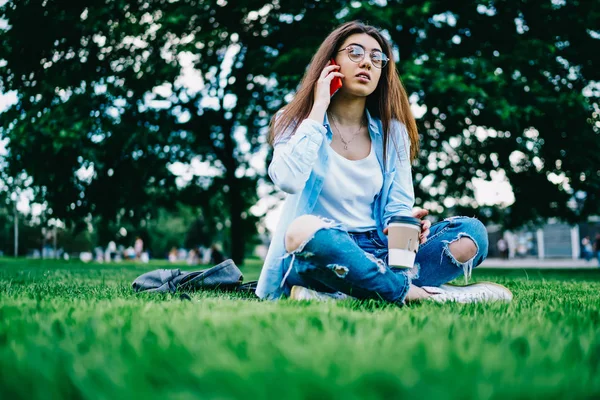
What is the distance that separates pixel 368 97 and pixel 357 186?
2.52ft

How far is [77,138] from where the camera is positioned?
415 inches

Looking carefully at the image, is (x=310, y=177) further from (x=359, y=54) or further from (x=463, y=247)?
(x=463, y=247)

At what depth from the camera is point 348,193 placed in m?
3.29

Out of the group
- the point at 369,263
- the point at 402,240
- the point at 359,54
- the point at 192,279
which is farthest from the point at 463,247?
the point at 192,279

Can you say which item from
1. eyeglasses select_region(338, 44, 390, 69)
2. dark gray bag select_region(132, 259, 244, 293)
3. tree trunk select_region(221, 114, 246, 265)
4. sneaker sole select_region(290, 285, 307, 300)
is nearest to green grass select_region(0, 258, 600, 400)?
sneaker sole select_region(290, 285, 307, 300)

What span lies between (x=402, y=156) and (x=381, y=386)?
8.46 ft

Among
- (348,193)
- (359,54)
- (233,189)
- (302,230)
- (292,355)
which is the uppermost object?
(359,54)

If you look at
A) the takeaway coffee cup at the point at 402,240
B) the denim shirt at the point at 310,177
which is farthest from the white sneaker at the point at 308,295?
the takeaway coffee cup at the point at 402,240

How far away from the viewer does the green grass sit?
109 centimetres

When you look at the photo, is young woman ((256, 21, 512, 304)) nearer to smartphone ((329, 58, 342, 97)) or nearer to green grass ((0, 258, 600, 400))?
smartphone ((329, 58, 342, 97))

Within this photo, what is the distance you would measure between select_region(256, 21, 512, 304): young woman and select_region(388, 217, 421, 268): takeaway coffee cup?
0.11 meters

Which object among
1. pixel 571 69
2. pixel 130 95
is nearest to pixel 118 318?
pixel 130 95

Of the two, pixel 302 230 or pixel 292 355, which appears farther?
pixel 302 230

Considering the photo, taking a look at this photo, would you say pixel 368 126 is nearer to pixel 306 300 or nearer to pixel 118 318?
pixel 306 300
